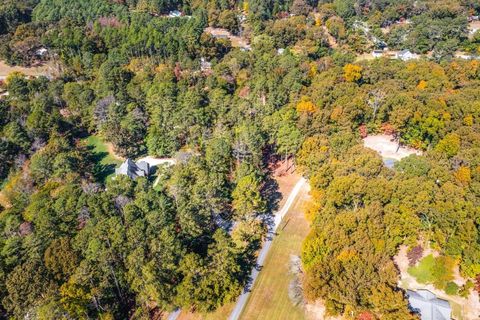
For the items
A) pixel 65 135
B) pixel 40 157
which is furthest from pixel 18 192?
pixel 65 135

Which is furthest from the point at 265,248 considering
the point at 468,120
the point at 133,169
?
the point at 468,120

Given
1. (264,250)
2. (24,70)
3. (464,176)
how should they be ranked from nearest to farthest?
(464,176)
(264,250)
(24,70)

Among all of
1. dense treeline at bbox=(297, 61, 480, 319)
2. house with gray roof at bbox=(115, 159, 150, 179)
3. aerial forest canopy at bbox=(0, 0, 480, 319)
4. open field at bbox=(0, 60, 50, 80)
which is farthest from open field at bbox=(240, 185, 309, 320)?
open field at bbox=(0, 60, 50, 80)

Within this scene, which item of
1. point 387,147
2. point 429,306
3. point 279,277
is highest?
point 429,306

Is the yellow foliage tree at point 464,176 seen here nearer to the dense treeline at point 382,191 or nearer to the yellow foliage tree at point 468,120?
the dense treeline at point 382,191

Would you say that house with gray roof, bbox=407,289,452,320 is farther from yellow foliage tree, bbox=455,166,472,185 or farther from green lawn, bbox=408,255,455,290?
yellow foliage tree, bbox=455,166,472,185

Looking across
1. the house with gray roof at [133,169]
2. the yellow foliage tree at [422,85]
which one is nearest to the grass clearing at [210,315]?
the house with gray roof at [133,169]

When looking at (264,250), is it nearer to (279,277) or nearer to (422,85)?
(279,277)
